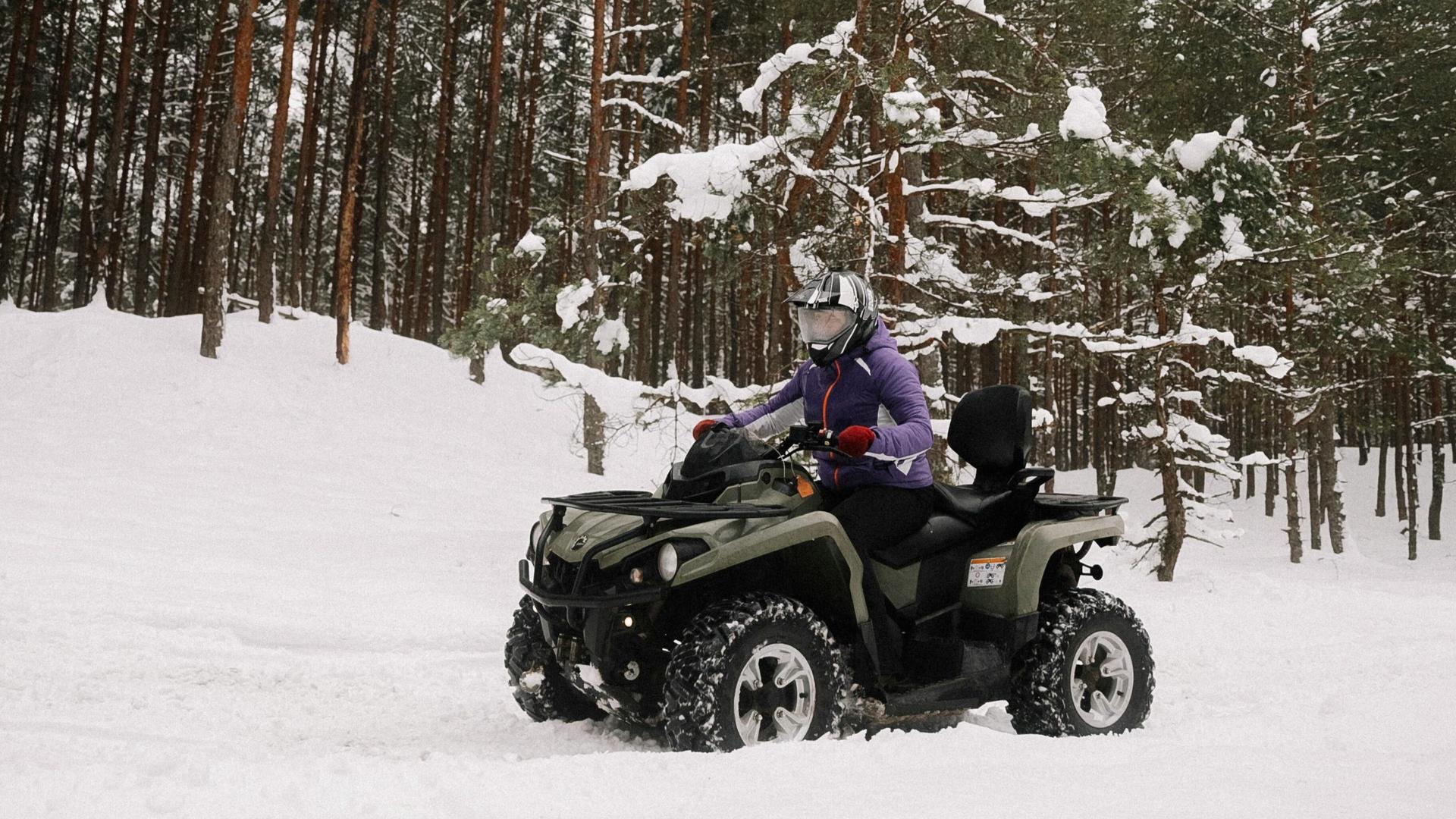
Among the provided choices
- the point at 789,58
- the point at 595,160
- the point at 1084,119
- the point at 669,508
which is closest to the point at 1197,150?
the point at 1084,119

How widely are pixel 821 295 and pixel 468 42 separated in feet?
90.2

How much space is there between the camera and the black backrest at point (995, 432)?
213 inches

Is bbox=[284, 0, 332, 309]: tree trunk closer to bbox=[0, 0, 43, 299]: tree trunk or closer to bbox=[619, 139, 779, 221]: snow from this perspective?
bbox=[0, 0, 43, 299]: tree trunk

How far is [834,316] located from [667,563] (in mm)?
1560

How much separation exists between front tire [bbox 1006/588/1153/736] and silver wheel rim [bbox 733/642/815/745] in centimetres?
128

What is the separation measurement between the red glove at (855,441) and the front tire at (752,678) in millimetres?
671

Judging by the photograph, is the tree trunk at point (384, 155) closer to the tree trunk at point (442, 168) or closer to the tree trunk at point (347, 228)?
the tree trunk at point (442, 168)

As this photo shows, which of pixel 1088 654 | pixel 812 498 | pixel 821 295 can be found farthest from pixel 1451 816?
pixel 821 295

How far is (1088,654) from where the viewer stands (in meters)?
5.20

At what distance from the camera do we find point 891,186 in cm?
1052

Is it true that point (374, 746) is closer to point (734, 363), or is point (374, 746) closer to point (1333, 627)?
point (1333, 627)

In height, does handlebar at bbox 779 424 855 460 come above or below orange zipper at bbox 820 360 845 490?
below

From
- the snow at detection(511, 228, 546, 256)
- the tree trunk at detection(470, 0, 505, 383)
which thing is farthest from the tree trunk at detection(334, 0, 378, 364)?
the snow at detection(511, 228, 546, 256)

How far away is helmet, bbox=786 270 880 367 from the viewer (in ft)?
16.5
